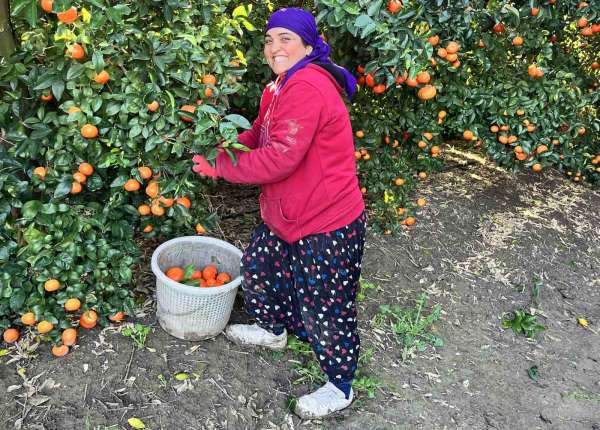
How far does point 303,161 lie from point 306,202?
17 centimetres

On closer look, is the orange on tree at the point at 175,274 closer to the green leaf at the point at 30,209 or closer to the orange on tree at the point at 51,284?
the orange on tree at the point at 51,284

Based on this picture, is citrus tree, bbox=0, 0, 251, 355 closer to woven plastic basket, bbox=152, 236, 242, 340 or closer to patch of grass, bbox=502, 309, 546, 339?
woven plastic basket, bbox=152, 236, 242, 340

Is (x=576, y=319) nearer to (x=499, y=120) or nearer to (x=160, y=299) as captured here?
(x=499, y=120)

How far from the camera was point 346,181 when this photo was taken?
7.48 feet

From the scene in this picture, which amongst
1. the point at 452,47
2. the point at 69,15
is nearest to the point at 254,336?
the point at 69,15

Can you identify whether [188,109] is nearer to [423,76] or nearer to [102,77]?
[102,77]

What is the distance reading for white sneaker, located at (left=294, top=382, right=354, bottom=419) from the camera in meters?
2.51

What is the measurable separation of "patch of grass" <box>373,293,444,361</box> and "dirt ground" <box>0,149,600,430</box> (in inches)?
1.6

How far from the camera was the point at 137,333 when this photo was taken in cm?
272

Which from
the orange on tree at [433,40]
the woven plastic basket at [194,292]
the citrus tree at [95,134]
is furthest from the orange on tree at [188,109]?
the orange on tree at [433,40]

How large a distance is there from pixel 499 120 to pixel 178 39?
7.96 ft

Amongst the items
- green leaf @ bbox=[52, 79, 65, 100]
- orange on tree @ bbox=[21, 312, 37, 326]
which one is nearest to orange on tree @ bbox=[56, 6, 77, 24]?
green leaf @ bbox=[52, 79, 65, 100]

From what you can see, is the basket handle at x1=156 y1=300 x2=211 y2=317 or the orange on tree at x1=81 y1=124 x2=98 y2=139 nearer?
the orange on tree at x1=81 y1=124 x2=98 y2=139

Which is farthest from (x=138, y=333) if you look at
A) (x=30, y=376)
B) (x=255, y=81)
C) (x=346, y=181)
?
(x=255, y=81)
